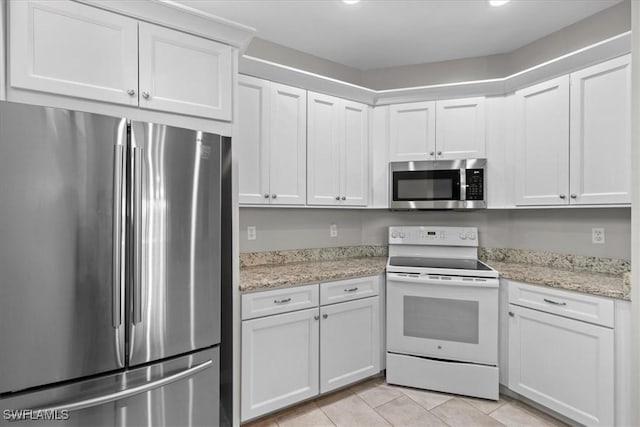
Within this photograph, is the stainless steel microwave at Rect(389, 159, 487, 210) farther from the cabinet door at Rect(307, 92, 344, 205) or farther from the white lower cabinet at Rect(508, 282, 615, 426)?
the white lower cabinet at Rect(508, 282, 615, 426)

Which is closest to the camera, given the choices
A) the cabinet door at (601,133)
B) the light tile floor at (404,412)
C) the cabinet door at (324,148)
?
the cabinet door at (601,133)

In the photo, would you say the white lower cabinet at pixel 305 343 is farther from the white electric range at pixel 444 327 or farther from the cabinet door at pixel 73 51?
the cabinet door at pixel 73 51

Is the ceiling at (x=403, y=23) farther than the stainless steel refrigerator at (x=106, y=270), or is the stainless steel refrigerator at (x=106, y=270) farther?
the ceiling at (x=403, y=23)

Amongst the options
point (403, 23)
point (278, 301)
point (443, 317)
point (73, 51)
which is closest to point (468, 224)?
point (443, 317)

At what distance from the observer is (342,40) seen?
2682 mm

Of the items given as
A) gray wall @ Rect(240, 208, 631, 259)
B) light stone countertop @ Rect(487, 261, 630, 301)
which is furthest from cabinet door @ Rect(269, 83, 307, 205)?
light stone countertop @ Rect(487, 261, 630, 301)

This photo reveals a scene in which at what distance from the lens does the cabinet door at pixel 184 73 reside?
1.67 meters

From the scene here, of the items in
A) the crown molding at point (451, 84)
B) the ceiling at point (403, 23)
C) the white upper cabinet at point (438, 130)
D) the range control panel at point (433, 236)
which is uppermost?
the ceiling at point (403, 23)

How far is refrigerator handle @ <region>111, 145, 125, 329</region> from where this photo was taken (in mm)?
1443

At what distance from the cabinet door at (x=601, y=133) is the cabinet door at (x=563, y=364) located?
0.83m

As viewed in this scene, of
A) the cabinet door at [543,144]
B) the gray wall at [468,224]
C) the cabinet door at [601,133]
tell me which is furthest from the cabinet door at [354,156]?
the cabinet door at [601,133]

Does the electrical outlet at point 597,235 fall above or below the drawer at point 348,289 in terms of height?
above

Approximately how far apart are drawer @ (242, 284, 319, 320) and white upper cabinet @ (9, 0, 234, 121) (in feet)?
3.55

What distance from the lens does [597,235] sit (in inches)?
90.7
